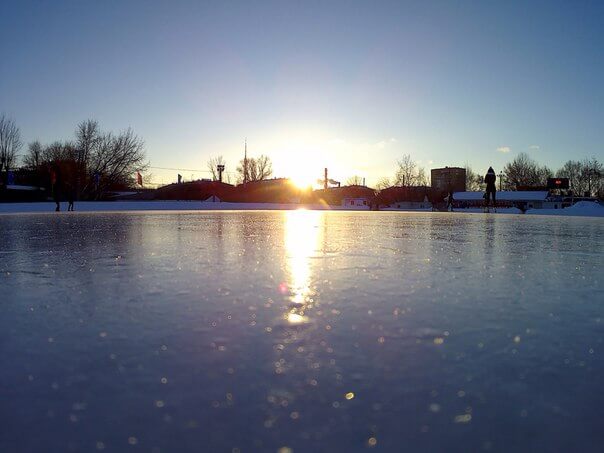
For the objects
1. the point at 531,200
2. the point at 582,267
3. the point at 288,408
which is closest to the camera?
the point at 288,408

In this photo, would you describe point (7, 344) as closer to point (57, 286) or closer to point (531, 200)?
point (57, 286)

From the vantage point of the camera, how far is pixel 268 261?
14.7ft

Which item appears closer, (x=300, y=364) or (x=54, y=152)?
(x=300, y=364)

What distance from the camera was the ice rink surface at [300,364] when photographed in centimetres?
117

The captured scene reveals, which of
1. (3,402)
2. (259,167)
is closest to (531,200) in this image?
(259,167)

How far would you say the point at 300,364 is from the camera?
162 cm

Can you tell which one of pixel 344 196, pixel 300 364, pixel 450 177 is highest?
pixel 450 177

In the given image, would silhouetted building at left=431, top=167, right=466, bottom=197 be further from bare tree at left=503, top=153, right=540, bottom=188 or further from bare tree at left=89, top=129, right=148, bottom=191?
bare tree at left=89, top=129, right=148, bottom=191

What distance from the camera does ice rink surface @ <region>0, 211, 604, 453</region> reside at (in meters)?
1.17

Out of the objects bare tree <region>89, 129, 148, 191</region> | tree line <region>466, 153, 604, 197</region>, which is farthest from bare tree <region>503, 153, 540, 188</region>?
bare tree <region>89, 129, 148, 191</region>

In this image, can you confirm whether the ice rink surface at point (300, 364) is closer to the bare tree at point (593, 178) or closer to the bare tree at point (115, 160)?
the bare tree at point (115, 160)

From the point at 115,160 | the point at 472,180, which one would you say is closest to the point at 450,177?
the point at 472,180

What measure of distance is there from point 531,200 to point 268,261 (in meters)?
73.6

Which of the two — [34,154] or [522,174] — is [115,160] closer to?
[34,154]
